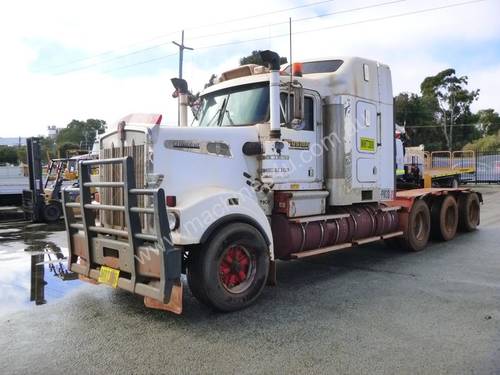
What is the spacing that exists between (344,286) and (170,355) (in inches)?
120

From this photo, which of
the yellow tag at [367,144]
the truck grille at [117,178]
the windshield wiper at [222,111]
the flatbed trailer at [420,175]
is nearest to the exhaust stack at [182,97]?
the windshield wiper at [222,111]

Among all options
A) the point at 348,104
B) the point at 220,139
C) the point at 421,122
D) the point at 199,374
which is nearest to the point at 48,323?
the point at 199,374

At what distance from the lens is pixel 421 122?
5028 cm

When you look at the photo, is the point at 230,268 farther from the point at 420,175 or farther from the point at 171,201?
the point at 420,175

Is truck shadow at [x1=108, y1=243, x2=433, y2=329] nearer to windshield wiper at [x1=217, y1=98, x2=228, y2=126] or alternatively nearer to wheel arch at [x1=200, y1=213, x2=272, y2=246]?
wheel arch at [x1=200, y1=213, x2=272, y2=246]

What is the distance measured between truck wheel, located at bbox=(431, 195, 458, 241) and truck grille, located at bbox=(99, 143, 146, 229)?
710cm

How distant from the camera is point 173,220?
4.93 m

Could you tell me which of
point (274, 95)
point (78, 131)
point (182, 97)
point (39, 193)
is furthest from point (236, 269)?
point (78, 131)

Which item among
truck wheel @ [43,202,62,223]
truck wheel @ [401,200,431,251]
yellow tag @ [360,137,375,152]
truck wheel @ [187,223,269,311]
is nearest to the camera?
truck wheel @ [187,223,269,311]

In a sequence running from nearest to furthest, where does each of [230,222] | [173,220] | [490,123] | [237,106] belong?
[173,220] → [230,222] → [237,106] → [490,123]

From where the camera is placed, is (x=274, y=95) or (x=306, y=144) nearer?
(x=274, y=95)

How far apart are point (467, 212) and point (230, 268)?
26.4 ft

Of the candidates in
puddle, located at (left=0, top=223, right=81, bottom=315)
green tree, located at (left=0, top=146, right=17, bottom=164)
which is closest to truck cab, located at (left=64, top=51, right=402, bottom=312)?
puddle, located at (left=0, top=223, right=81, bottom=315)

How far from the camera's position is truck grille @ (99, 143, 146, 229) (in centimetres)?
524
